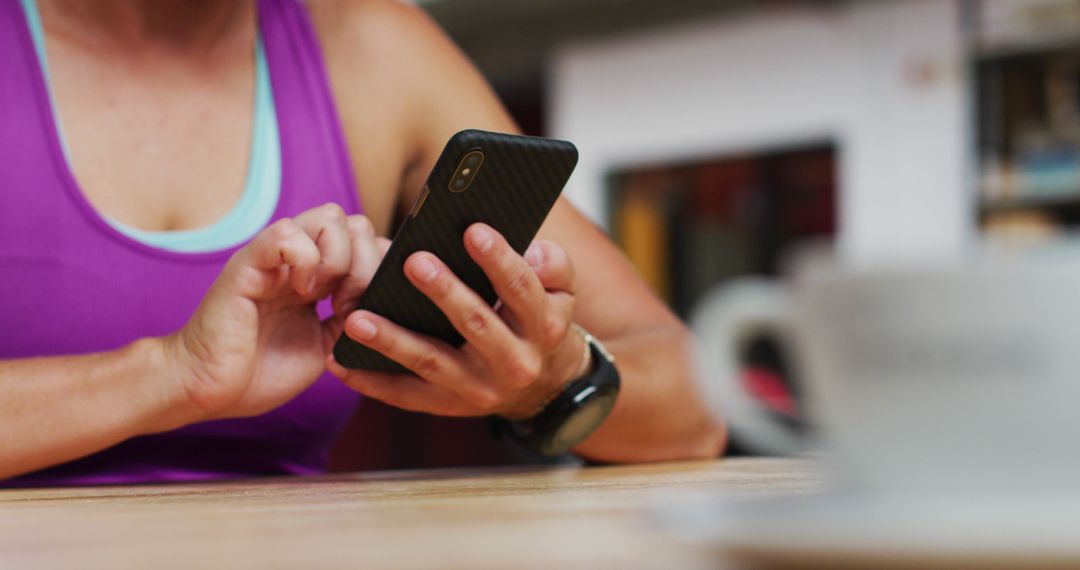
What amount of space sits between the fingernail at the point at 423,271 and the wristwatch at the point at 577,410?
182mm

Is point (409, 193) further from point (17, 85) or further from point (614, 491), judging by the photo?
point (614, 491)

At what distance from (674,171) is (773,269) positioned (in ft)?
2.33

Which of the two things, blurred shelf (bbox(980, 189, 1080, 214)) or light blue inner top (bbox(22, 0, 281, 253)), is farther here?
blurred shelf (bbox(980, 189, 1080, 214))

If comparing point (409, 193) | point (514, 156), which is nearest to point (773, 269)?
point (409, 193)

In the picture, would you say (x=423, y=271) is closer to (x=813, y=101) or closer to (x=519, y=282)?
(x=519, y=282)

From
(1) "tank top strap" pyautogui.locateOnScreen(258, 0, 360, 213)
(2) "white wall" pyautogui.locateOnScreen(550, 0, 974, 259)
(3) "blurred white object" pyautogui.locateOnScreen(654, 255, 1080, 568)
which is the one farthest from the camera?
(2) "white wall" pyautogui.locateOnScreen(550, 0, 974, 259)

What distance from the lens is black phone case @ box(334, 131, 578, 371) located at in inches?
27.4

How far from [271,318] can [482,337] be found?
15 centimetres

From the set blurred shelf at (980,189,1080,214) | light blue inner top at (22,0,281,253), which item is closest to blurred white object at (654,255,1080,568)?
light blue inner top at (22,0,281,253)

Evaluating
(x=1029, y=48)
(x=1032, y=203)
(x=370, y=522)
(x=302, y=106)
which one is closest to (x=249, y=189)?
(x=302, y=106)

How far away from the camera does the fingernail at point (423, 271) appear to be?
2.34 feet

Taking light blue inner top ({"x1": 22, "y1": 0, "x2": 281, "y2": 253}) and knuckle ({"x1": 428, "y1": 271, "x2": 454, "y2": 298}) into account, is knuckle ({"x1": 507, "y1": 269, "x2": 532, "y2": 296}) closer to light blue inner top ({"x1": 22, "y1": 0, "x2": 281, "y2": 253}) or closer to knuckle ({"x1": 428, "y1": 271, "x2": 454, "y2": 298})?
knuckle ({"x1": 428, "y1": 271, "x2": 454, "y2": 298})

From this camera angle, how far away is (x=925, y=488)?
33 centimetres

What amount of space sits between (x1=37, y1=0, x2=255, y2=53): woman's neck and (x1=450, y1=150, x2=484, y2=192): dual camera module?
1.53ft
